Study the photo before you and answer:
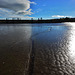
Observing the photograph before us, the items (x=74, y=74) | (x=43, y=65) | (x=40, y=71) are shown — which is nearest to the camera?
(x=74, y=74)

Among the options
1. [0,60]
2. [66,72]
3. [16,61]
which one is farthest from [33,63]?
[0,60]

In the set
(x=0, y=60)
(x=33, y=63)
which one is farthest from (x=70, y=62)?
(x=0, y=60)

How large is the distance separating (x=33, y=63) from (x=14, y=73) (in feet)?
4.41

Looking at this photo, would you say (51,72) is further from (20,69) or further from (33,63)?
(20,69)

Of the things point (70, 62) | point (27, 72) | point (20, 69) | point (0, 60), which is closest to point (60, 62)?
point (70, 62)

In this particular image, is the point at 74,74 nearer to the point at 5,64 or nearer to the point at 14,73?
the point at 14,73

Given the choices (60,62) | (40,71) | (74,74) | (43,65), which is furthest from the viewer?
(60,62)

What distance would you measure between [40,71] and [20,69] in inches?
47.7

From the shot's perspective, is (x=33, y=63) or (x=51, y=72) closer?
(x=51, y=72)

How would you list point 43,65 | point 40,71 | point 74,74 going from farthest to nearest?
point 43,65
point 40,71
point 74,74

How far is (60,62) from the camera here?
461 centimetres

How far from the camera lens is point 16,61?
4691 millimetres

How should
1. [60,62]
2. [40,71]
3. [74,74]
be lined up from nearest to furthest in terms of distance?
Result: [74,74] < [40,71] < [60,62]

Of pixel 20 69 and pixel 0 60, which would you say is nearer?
pixel 20 69
